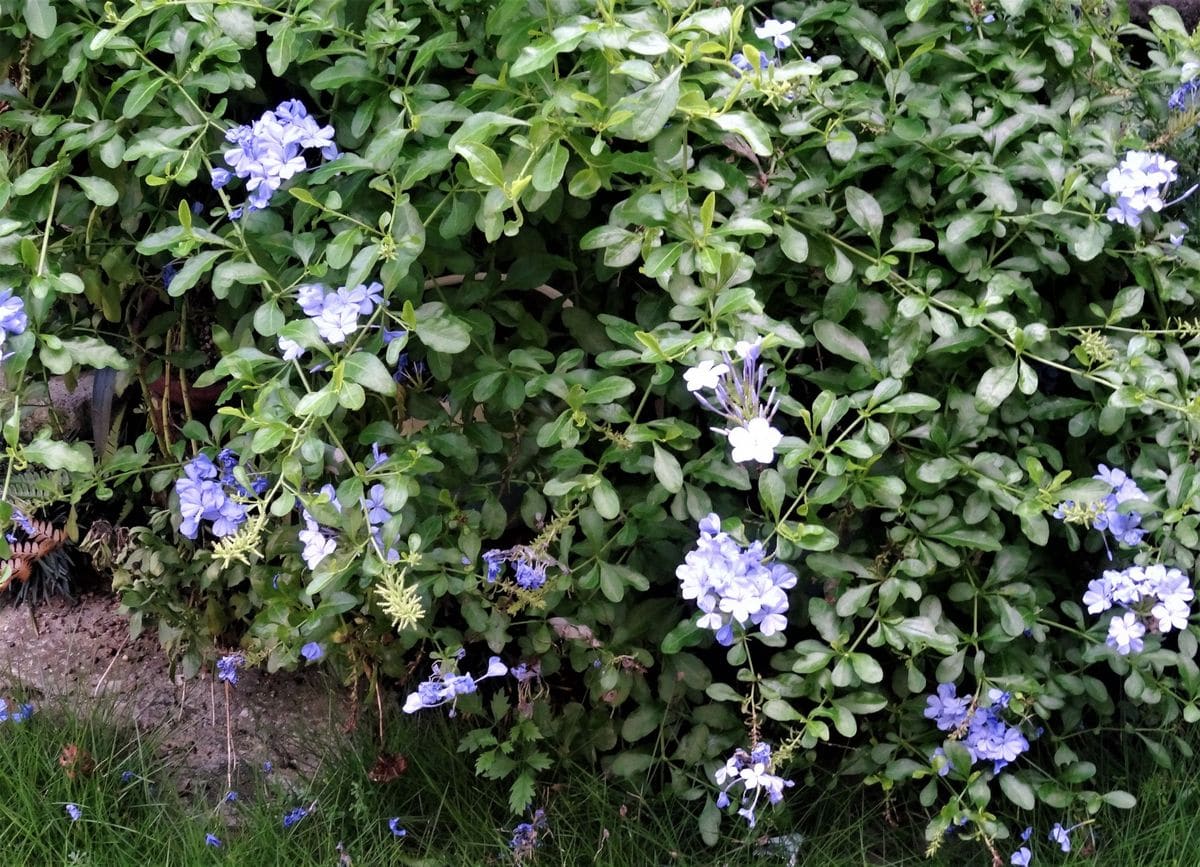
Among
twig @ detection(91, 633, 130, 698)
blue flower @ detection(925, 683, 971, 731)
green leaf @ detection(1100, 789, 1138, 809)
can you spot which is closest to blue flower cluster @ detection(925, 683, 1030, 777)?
blue flower @ detection(925, 683, 971, 731)

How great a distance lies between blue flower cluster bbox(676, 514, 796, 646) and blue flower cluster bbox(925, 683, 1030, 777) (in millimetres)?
495

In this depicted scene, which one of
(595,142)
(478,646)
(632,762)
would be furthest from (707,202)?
(478,646)

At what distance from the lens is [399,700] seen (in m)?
2.38

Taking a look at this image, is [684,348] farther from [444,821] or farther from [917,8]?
[444,821]

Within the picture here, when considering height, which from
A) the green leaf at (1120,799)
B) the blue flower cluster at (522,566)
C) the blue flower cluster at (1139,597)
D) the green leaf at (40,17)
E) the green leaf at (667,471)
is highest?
the green leaf at (40,17)

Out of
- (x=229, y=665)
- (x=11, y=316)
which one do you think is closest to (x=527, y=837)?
(x=229, y=665)

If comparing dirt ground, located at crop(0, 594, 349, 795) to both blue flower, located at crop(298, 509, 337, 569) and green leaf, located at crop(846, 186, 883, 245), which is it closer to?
blue flower, located at crop(298, 509, 337, 569)

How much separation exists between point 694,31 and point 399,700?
1415mm

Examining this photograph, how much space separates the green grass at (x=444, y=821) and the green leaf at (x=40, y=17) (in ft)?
4.31

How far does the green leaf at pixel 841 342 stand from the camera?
5.88 ft

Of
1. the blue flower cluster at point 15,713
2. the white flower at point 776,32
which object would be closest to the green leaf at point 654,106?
the white flower at point 776,32

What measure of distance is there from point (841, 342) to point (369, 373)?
695mm

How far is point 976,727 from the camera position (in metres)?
1.97

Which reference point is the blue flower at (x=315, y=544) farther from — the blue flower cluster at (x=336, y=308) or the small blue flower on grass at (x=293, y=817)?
the small blue flower on grass at (x=293, y=817)
